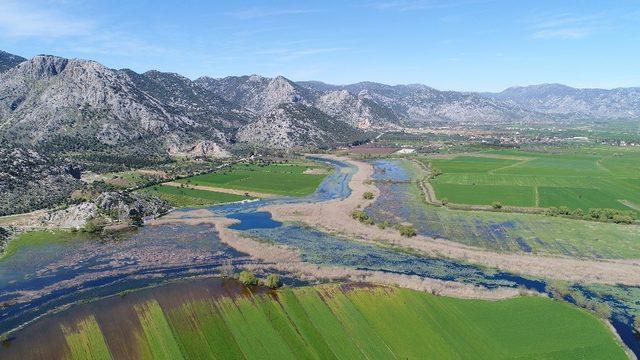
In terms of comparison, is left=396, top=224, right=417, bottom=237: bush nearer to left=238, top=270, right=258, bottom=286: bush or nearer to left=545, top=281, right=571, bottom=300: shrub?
left=545, top=281, right=571, bottom=300: shrub

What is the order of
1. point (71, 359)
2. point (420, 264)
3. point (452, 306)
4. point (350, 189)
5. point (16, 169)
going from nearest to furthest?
point (71, 359) < point (452, 306) < point (420, 264) < point (16, 169) < point (350, 189)

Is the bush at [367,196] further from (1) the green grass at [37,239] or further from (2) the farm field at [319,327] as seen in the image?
(1) the green grass at [37,239]

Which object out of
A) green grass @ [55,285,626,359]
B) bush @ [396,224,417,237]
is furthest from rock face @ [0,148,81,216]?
bush @ [396,224,417,237]

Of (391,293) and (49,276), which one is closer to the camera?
(391,293)

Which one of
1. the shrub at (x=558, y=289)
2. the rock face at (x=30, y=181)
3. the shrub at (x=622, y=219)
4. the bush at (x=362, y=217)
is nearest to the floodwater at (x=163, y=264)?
the shrub at (x=558, y=289)

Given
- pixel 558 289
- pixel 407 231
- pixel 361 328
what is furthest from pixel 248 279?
pixel 558 289

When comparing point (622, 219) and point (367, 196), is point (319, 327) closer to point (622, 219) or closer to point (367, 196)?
point (367, 196)

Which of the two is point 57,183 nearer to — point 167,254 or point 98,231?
point 98,231

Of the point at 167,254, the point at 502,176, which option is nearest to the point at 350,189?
the point at 502,176
